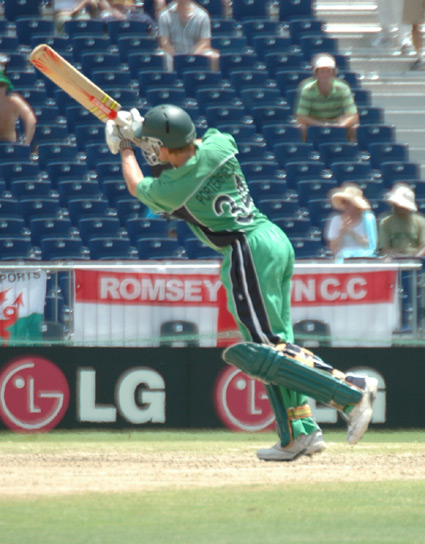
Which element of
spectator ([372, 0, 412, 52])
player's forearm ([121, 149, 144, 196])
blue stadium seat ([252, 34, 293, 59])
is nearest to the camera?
player's forearm ([121, 149, 144, 196])

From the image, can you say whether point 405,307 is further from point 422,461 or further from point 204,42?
point 204,42

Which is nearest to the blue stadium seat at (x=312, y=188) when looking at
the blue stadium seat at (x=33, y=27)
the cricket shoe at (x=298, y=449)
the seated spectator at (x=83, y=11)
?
the seated spectator at (x=83, y=11)

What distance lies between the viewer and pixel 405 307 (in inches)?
380

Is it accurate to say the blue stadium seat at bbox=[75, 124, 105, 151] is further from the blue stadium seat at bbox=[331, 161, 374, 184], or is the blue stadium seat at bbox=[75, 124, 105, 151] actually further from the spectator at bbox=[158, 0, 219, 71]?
the blue stadium seat at bbox=[331, 161, 374, 184]

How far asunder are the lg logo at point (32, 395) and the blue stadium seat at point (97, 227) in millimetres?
3513

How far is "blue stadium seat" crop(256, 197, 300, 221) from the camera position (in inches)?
525

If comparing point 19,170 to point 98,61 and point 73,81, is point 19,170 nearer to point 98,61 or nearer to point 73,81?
point 98,61

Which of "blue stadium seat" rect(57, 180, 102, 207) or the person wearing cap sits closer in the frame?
the person wearing cap

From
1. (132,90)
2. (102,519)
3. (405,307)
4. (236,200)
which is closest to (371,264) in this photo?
(405,307)

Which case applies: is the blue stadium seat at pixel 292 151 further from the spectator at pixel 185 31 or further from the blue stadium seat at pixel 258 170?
the spectator at pixel 185 31

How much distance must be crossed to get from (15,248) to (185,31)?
13.7 ft

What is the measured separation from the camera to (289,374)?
671 centimetres

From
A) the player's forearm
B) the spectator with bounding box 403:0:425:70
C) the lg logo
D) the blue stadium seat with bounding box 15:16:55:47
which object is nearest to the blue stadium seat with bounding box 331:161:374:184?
the spectator with bounding box 403:0:425:70

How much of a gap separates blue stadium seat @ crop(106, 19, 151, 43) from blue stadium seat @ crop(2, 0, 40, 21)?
105 cm
